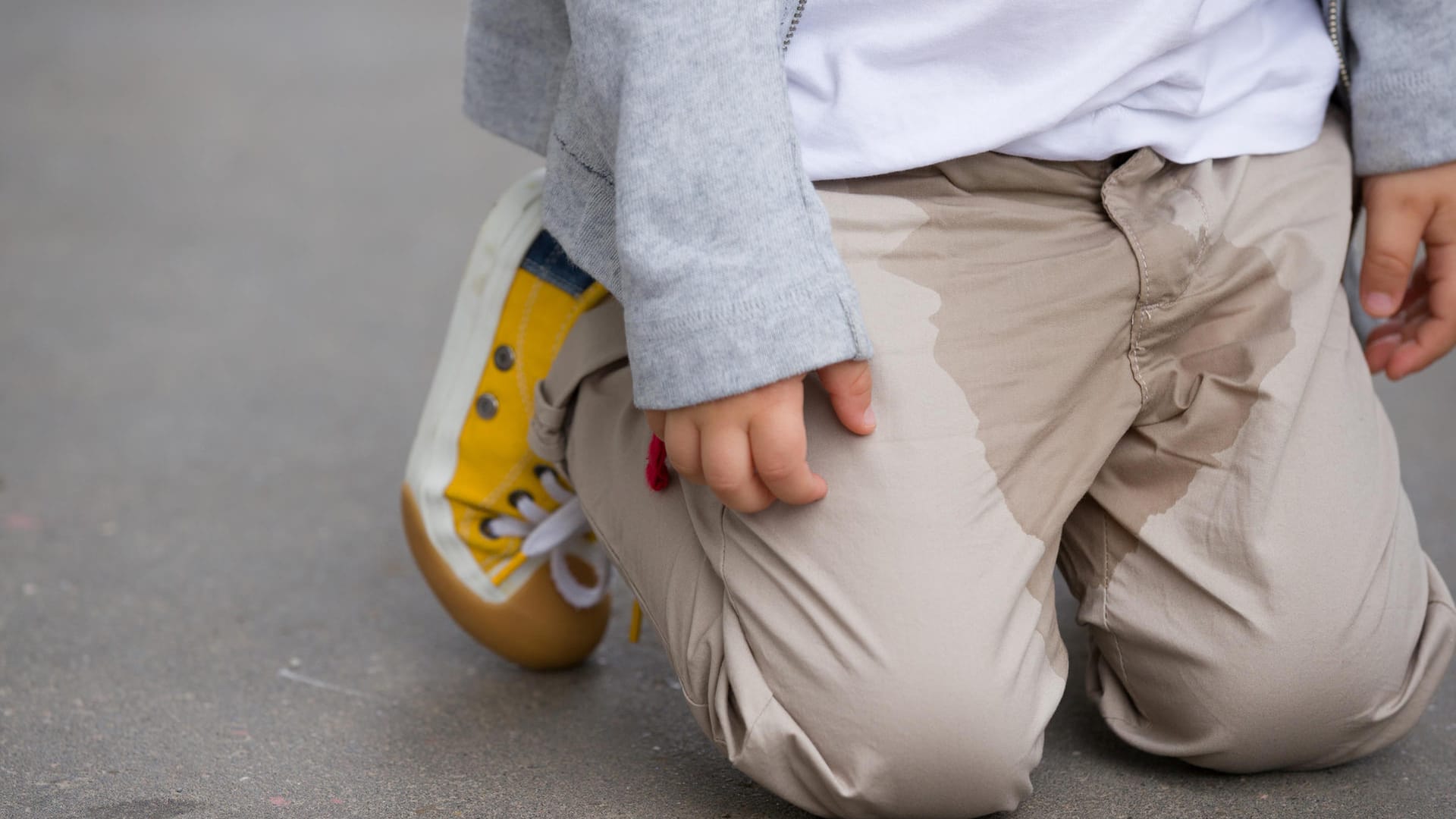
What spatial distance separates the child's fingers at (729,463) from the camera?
2.75 ft

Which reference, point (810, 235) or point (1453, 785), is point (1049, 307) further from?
point (1453, 785)

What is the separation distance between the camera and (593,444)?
1041 millimetres

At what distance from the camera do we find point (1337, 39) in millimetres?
1089

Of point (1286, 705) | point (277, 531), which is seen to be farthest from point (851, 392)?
point (277, 531)

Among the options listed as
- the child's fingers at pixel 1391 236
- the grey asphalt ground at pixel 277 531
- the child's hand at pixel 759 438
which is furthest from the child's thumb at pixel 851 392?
the child's fingers at pixel 1391 236

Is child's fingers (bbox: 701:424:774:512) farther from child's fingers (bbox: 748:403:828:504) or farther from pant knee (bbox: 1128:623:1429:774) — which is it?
pant knee (bbox: 1128:623:1429:774)

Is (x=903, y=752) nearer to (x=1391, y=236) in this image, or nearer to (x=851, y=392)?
(x=851, y=392)

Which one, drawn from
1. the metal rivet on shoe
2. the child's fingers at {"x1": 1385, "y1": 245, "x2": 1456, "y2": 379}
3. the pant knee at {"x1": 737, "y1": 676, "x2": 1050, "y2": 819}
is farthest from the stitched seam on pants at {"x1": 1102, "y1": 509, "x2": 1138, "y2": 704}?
the metal rivet on shoe

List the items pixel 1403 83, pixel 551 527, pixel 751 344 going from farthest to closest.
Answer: pixel 551 527 < pixel 1403 83 < pixel 751 344

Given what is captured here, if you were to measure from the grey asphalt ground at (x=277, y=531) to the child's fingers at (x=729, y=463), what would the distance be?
236 mm

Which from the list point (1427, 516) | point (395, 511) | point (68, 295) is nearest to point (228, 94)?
point (68, 295)

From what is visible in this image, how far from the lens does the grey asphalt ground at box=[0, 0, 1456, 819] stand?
978 millimetres

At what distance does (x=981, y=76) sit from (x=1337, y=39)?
32 cm

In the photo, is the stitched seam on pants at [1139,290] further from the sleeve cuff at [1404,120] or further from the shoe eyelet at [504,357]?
the shoe eyelet at [504,357]
